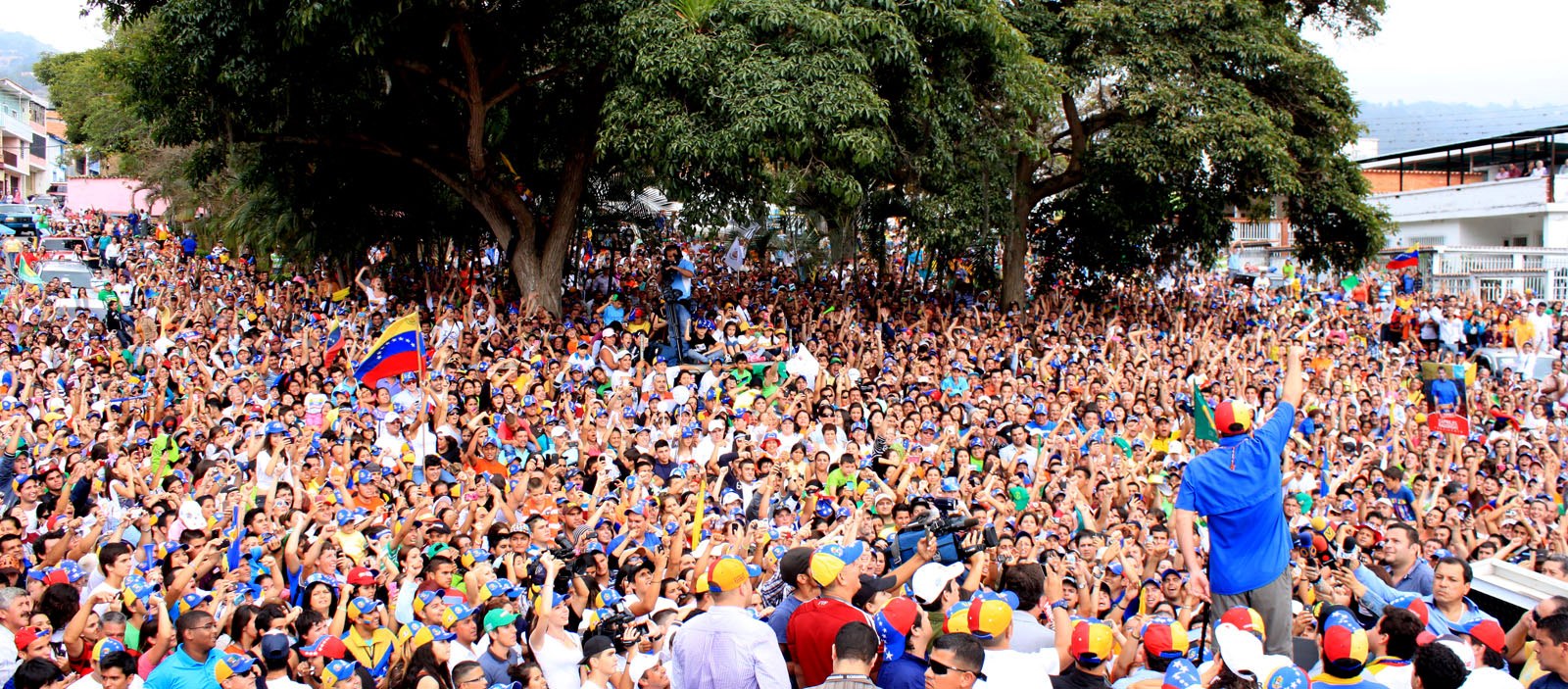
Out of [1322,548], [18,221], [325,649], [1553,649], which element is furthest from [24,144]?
[1553,649]

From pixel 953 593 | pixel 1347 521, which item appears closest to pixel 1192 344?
pixel 1347 521

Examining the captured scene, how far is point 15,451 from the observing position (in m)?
9.79

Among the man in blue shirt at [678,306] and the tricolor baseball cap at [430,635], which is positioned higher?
the man in blue shirt at [678,306]

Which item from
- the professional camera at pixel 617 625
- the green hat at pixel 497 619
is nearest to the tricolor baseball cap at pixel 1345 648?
the professional camera at pixel 617 625

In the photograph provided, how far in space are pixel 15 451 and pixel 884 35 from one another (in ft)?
33.4

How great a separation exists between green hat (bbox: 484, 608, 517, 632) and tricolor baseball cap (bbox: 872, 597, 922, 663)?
175 centimetres

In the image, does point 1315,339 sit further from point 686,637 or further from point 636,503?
point 686,637

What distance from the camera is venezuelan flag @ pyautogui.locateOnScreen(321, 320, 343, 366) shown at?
1405 centimetres

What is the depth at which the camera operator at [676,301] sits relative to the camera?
1639cm

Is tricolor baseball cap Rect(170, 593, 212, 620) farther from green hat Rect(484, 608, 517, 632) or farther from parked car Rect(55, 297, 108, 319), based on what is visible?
parked car Rect(55, 297, 108, 319)

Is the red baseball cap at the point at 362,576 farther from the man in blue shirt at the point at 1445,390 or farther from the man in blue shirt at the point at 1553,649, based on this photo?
the man in blue shirt at the point at 1445,390

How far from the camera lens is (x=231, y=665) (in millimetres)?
5473

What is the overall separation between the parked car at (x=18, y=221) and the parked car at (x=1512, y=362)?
34.1 metres

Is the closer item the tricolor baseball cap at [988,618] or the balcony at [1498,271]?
the tricolor baseball cap at [988,618]
